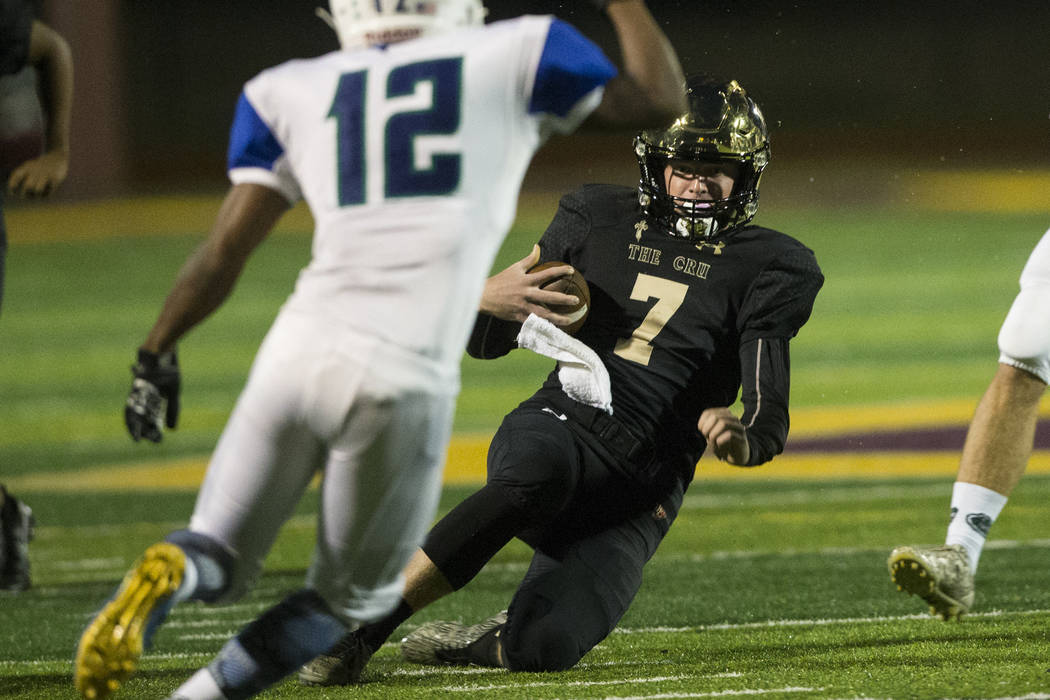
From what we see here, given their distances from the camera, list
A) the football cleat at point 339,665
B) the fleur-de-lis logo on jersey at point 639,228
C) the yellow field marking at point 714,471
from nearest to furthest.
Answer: the football cleat at point 339,665, the fleur-de-lis logo on jersey at point 639,228, the yellow field marking at point 714,471

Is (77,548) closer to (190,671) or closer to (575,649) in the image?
(190,671)

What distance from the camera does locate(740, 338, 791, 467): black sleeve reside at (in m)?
3.69

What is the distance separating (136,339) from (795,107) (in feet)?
53.9

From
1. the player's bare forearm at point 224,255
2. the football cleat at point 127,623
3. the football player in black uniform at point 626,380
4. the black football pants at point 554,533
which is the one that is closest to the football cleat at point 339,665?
the football player in black uniform at point 626,380

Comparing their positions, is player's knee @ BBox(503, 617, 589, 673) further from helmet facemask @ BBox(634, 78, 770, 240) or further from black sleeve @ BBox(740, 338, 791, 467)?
helmet facemask @ BBox(634, 78, 770, 240)

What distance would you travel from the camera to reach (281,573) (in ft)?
19.6

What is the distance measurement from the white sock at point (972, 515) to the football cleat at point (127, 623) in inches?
82.1

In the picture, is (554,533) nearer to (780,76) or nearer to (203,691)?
(203,691)

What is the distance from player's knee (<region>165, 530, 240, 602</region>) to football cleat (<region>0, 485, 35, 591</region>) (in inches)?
53.4

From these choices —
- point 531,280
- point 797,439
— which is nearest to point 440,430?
point 531,280

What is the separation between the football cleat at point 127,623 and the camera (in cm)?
265

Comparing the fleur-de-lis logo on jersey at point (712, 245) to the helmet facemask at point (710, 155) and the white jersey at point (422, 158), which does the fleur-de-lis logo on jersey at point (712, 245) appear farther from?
the white jersey at point (422, 158)

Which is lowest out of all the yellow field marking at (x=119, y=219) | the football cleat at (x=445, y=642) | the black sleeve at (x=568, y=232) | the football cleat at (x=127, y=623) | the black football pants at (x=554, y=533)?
the yellow field marking at (x=119, y=219)

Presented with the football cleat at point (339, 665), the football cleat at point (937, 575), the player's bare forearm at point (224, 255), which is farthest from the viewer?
the football cleat at point (339, 665)
